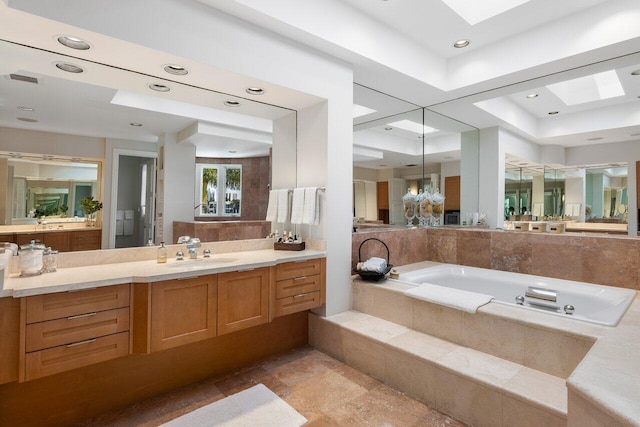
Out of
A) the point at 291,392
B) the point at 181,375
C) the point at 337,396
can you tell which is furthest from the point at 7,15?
the point at 337,396

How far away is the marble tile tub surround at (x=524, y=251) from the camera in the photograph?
103 inches

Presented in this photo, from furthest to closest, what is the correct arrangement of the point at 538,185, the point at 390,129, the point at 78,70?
the point at 390,129, the point at 538,185, the point at 78,70

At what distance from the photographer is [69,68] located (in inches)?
80.4

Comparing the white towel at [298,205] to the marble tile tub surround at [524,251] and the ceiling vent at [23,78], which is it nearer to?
the marble tile tub surround at [524,251]

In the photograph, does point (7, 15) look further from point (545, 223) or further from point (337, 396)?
point (545, 223)

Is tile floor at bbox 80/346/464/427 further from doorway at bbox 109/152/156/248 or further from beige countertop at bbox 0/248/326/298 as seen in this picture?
doorway at bbox 109/152/156/248

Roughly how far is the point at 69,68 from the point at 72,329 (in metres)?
1.61

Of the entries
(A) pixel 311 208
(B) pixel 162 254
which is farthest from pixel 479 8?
(B) pixel 162 254

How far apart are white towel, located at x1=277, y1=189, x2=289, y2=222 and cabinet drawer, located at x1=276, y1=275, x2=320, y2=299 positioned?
60 cm

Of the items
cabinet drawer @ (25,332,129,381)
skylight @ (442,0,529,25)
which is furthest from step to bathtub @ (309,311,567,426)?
skylight @ (442,0,529,25)

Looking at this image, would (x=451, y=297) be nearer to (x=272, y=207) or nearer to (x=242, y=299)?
(x=242, y=299)

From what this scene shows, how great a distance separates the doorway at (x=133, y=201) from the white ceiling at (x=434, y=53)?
11.5 inches

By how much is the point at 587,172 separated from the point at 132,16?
13.1ft

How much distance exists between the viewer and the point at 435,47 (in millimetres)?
3148
